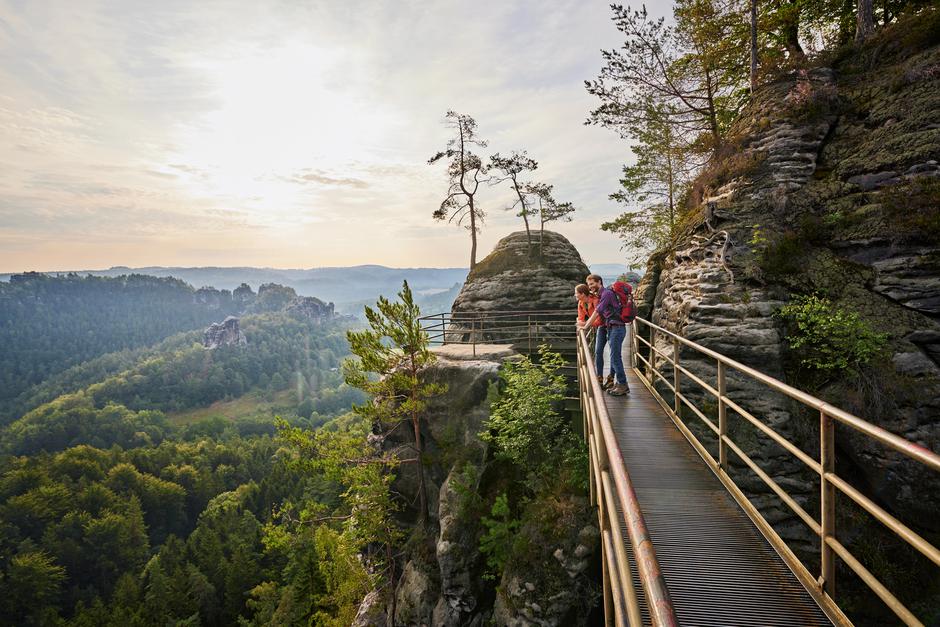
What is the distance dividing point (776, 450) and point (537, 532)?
4.46 meters

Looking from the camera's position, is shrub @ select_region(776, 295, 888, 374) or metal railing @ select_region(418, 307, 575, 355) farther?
metal railing @ select_region(418, 307, 575, 355)

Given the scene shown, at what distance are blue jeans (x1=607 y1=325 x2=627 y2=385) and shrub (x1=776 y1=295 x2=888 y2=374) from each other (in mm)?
3207

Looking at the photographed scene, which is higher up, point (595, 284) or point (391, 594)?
point (595, 284)

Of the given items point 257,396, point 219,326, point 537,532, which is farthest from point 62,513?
Answer: point 219,326

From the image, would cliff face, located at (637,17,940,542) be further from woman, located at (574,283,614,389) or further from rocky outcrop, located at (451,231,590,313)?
rocky outcrop, located at (451,231,590,313)

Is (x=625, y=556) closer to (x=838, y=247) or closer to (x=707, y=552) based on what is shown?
(x=707, y=552)

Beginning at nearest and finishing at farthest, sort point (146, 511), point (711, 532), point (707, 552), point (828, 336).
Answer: point (707, 552), point (711, 532), point (828, 336), point (146, 511)

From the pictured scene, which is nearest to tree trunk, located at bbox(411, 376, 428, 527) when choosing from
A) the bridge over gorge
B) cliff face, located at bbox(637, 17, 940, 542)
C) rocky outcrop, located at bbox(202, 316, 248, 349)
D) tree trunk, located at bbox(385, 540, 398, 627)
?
tree trunk, located at bbox(385, 540, 398, 627)

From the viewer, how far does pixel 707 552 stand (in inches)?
130

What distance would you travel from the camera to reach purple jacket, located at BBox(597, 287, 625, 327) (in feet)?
22.0

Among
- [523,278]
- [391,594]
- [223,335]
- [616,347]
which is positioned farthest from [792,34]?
[223,335]

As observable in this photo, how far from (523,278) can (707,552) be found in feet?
68.7

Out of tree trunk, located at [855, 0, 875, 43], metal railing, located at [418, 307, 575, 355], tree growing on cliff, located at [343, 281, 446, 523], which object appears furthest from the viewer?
metal railing, located at [418, 307, 575, 355]

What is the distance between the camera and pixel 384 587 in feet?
43.9
